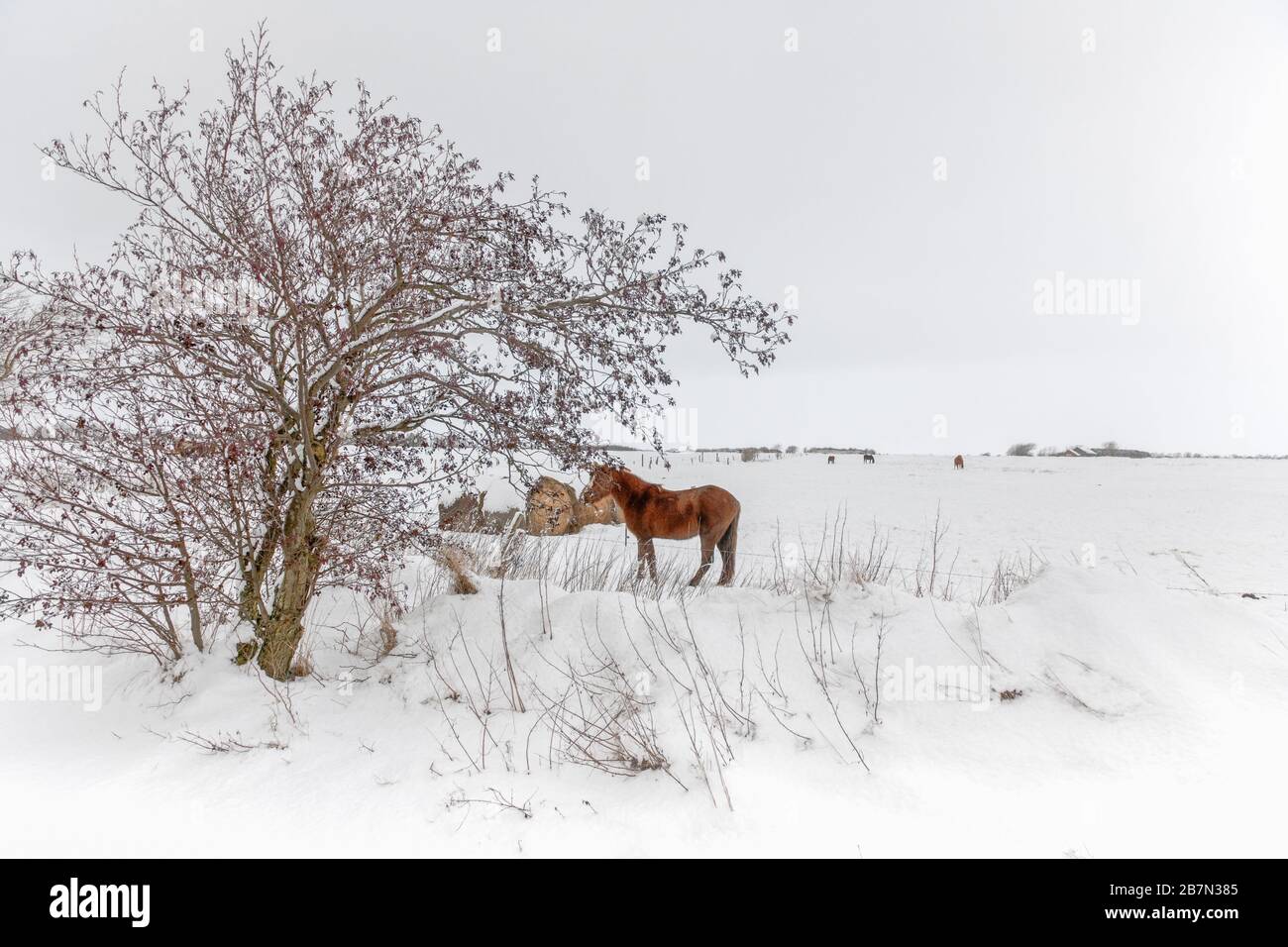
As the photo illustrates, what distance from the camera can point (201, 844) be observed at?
2430mm

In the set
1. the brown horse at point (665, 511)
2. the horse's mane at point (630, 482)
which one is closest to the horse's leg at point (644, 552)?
the brown horse at point (665, 511)

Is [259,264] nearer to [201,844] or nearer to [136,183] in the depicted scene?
[136,183]

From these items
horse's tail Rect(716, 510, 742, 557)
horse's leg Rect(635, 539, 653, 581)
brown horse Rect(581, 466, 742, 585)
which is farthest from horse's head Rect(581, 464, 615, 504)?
horse's tail Rect(716, 510, 742, 557)

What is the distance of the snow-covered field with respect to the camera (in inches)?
94.0

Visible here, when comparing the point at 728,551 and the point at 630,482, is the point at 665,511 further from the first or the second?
the point at 728,551

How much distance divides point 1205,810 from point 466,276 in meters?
5.01

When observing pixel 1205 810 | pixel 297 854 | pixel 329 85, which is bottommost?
pixel 297 854

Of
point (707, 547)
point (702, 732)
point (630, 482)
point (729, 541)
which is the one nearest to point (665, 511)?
point (630, 482)

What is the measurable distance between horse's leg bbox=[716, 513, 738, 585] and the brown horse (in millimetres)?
11

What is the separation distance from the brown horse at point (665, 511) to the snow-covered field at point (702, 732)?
1145mm

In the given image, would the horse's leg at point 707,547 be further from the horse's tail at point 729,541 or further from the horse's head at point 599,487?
the horse's head at point 599,487

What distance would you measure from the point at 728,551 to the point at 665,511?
1.05 metres

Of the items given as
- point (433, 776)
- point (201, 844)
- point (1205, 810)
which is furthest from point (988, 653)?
point (201, 844)

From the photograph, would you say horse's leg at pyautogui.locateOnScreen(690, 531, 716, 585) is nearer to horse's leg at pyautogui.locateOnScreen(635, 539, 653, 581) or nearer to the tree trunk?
horse's leg at pyautogui.locateOnScreen(635, 539, 653, 581)
